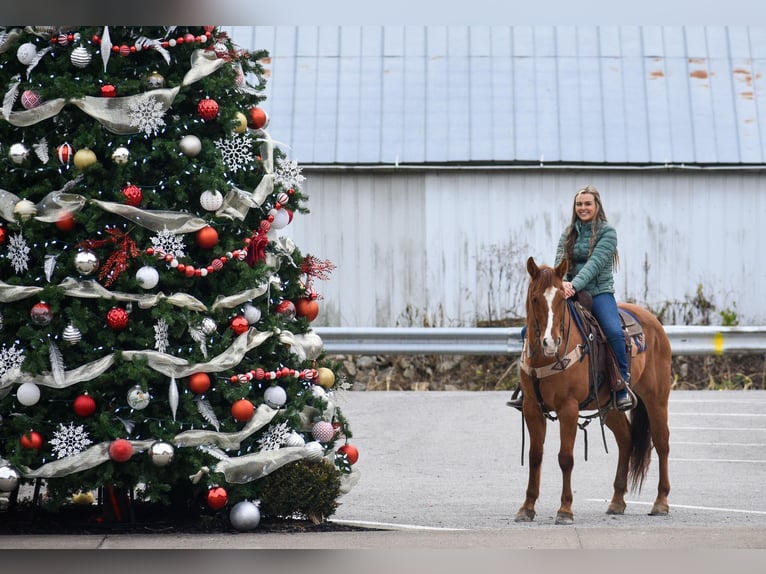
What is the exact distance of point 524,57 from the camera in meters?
21.0

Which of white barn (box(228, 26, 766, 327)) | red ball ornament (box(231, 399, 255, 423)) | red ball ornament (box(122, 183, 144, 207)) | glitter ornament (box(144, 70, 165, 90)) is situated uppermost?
white barn (box(228, 26, 766, 327))

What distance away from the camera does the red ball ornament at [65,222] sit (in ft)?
26.7

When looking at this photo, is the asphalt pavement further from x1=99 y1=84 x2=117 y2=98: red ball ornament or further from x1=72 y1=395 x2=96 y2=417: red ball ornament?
x1=99 y1=84 x2=117 y2=98: red ball ornament

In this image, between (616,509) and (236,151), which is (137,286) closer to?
(236,151)

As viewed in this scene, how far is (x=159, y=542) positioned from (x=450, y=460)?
5667 millimetres

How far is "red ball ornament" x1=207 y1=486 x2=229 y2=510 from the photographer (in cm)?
807

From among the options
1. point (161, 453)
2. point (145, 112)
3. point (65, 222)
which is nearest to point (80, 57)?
point (145, 112)

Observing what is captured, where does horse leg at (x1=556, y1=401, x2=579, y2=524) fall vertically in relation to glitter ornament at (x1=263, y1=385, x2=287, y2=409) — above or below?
below

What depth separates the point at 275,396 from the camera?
8.35 metres

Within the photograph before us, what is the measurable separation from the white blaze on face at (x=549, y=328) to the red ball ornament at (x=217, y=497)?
275 cm

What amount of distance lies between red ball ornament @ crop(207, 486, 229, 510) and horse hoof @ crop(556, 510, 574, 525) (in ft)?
9.00

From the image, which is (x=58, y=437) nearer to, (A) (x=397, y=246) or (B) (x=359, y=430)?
(B) (x=359, y=430)

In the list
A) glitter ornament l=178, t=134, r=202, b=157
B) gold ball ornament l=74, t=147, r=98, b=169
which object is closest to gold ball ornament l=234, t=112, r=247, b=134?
glitter ornament l=178, t=134, r=202, b=157

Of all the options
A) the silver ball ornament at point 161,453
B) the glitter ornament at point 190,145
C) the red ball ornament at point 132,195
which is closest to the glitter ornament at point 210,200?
the glitter ornament at point 190,145
